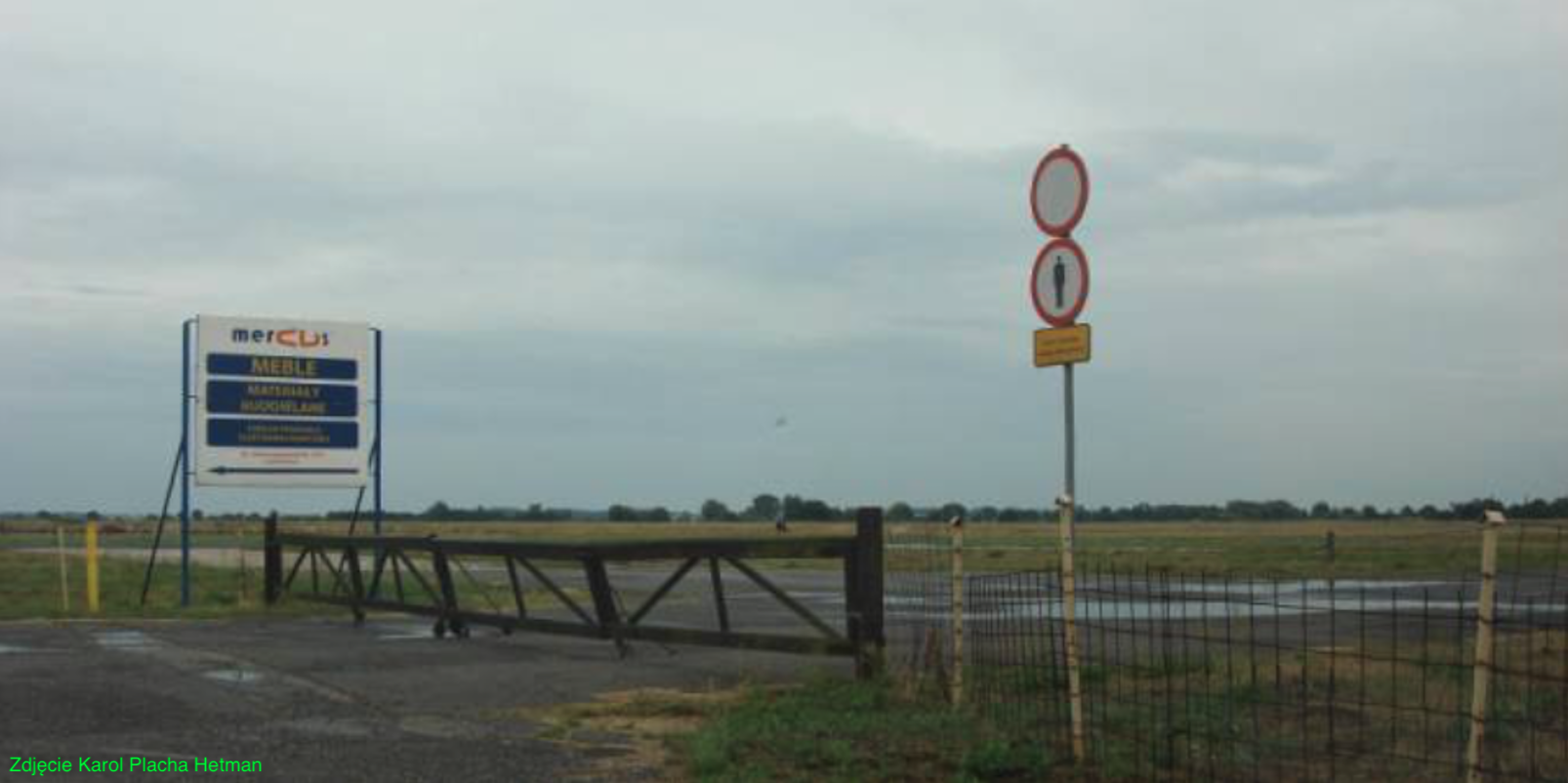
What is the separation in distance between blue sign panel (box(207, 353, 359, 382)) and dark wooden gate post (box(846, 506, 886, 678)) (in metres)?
12.5

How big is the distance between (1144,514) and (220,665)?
597 ft

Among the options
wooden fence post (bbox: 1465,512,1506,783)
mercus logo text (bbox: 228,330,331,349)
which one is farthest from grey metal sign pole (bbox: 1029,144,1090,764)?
mercus logo text (bbox: 228,330,331,349)

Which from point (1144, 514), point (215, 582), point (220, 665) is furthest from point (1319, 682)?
point (1144, 514)

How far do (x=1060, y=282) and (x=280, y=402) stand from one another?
15.3m

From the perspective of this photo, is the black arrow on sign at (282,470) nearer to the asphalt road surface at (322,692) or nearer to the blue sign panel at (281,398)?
the blue sign panel at (281,398)

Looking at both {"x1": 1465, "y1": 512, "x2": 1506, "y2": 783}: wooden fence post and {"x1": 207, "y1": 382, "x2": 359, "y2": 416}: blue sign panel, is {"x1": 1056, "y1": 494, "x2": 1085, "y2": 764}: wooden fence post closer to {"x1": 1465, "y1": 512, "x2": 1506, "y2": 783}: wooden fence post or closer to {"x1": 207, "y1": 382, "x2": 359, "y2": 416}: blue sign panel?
{"x1": 1465, "y1": 512, "x2": 1506, "y2": 783}: wooden fence post

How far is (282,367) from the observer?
2067 centimetres

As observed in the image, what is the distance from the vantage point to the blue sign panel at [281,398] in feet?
66.4

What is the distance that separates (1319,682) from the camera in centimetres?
1073

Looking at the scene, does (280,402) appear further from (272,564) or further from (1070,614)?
(1070,614)

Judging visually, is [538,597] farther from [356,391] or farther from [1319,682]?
[1319,682]

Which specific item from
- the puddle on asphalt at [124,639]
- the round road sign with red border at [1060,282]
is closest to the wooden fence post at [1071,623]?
the round road sign with red border at [1060,282]

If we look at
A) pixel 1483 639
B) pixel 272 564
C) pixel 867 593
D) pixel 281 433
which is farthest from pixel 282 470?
pixel 1483 639

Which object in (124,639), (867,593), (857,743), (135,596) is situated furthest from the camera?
→ (135,596)
